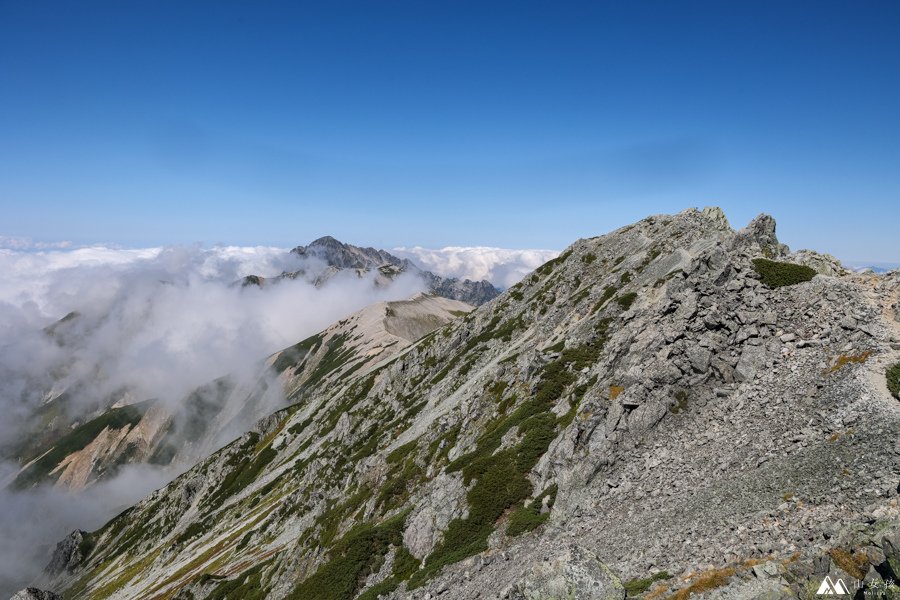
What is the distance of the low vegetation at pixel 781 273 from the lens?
3519 centimetres

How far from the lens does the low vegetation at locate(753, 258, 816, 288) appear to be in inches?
1385

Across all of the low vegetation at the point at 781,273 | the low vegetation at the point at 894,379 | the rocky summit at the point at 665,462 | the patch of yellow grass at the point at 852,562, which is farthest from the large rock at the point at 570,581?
the low vegetation at the point at 781,273

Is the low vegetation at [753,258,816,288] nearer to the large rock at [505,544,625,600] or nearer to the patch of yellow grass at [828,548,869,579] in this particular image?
the patch of yellow grass at [828,548,869,579]

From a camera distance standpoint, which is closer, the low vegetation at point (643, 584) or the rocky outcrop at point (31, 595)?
the low vegetation at point (643, 584)

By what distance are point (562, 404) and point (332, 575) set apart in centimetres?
2572

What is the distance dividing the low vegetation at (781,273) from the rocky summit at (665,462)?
202 millimetres

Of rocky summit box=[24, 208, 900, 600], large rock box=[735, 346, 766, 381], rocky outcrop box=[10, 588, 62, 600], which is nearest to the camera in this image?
rocky summit box=[24, 208, 900, 600]

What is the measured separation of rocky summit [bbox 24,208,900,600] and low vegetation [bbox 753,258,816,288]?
0.66 ft

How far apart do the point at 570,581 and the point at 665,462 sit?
12.0 metres

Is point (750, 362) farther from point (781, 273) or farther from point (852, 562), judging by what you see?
point (852, 562)


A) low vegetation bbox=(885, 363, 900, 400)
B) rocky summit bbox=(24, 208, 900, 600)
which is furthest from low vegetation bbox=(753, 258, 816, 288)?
low vegetation bbox=(885, 363, 900, 400)

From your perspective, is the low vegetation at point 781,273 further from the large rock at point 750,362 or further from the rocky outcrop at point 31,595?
the rocky outcrop at point 31,595

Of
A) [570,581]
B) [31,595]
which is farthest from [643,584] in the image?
[31,595]

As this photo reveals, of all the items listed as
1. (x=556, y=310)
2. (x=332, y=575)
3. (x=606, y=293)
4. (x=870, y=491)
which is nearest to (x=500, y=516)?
(x=332, y=575)
